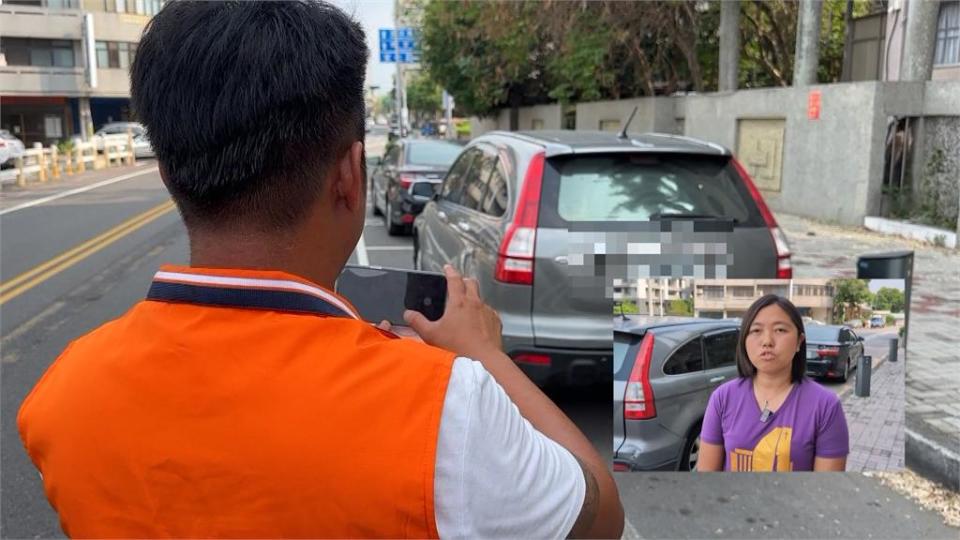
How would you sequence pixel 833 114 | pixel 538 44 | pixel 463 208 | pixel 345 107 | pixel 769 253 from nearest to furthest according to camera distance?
pixel 345 107 < pixel 769 253 < pixel 463 208 < pixel 833 114 < pixel 538 44

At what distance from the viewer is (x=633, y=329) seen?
2.85 meters

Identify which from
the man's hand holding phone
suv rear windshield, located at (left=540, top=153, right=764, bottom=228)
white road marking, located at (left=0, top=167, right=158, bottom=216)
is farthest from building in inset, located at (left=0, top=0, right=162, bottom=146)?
the man's hand holding phone

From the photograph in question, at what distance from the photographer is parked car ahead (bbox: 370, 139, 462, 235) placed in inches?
475

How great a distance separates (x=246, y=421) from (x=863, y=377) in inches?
96.3

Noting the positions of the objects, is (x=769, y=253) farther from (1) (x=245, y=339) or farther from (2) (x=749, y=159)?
(2) (x=749, y=159)

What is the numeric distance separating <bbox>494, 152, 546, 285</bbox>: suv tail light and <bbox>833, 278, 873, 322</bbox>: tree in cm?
170

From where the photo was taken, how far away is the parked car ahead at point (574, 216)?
402cm

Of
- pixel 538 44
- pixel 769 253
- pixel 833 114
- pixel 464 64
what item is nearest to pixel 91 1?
pixel 464 64

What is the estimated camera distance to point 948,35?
13.4 meters

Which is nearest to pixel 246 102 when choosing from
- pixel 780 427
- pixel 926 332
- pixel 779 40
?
pixel 780 427

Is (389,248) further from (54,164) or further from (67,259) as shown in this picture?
(54,164)

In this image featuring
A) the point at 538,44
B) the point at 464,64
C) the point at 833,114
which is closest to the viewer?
the point at 833,114

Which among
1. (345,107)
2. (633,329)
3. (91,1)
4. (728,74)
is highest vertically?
(91,1)

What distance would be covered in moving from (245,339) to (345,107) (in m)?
0.35
